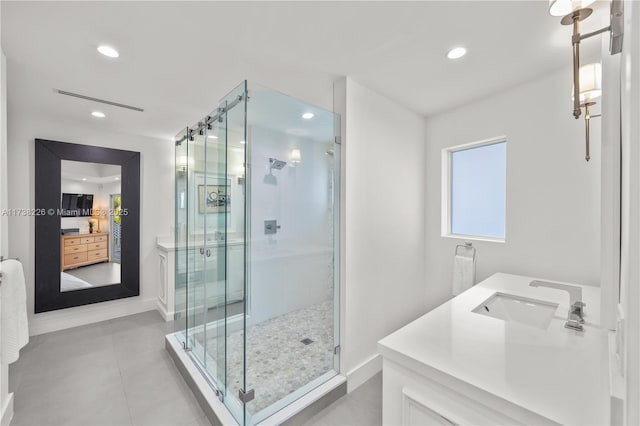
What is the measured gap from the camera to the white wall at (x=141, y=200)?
274cm

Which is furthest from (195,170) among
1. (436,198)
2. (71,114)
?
(436,198)

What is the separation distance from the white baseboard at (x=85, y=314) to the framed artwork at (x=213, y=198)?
7.41 ft

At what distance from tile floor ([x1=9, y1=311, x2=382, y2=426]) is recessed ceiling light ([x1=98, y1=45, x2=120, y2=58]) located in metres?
2.44

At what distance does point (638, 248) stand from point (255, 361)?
246 cm

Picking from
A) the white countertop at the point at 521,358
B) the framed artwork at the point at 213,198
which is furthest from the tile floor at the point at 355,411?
the framed artwork at the point at 213,198

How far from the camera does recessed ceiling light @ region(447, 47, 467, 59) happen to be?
1764 millimetres

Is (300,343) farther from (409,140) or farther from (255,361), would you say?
(409,140)

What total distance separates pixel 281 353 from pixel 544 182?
268cm

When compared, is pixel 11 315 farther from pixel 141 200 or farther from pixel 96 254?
pixel 141 200

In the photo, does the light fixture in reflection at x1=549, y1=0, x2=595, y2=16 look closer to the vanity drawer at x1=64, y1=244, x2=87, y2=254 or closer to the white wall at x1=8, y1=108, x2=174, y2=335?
the white wall at x1=8, y1=108, x2=174, y2=335

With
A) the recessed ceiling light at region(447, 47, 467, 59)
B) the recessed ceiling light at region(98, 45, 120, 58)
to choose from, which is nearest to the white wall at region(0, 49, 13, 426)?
the recessed ceiling light at region(98, 45, 120, 58)

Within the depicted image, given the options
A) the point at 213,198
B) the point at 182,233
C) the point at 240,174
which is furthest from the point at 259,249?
the point at 182,233

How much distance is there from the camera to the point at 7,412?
1665 millimetres

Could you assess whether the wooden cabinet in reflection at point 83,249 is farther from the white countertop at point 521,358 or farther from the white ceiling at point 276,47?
the white countertop at point 521,358
